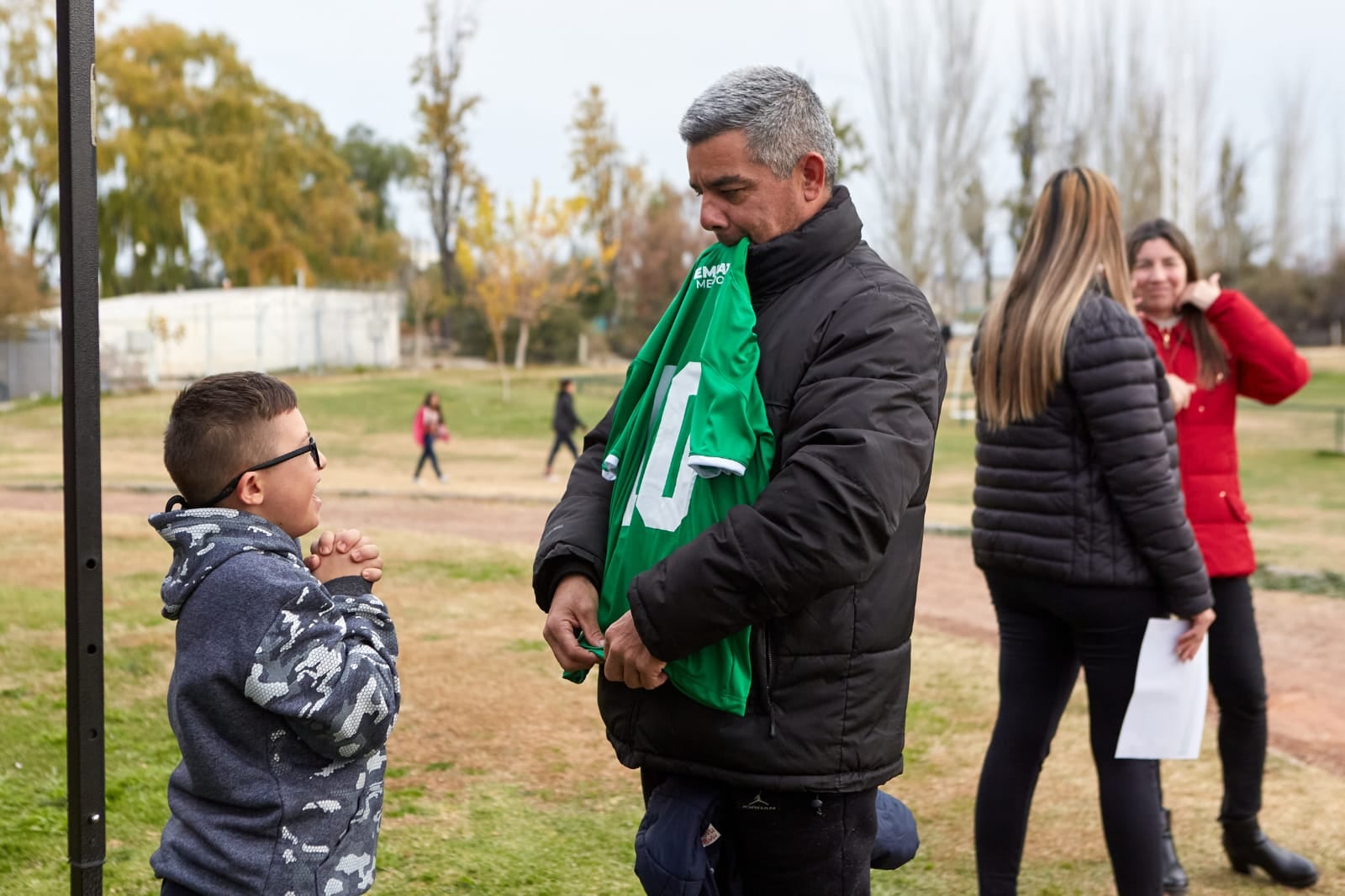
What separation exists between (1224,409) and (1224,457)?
0.51 feet

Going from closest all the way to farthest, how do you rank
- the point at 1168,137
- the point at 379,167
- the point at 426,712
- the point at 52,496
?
the point at 426,712
the point at 52,496
the point at 1168,137
the point at 379,167

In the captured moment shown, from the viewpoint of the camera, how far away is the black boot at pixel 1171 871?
387 cm

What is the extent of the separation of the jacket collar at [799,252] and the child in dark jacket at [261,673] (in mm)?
826

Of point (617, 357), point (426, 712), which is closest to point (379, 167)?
point (617, 357)

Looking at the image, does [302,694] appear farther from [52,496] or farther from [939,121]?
[939,121]

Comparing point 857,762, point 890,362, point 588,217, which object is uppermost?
point 588,217

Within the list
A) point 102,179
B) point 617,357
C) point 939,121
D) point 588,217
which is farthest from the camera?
point 588,217

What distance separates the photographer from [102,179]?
155 feet

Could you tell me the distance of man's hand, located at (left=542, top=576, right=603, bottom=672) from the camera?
223cm

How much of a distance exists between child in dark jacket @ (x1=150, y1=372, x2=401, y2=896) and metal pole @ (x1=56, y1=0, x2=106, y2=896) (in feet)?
0.70

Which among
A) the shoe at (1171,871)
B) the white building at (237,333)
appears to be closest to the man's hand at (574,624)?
the shoe at (1171,871)

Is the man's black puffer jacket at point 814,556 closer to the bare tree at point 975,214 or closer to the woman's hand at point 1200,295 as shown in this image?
the woman's hand at point 1200,295

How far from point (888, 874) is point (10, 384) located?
35419mm

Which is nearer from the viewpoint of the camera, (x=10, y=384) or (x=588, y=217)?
(x=10, y=384)
